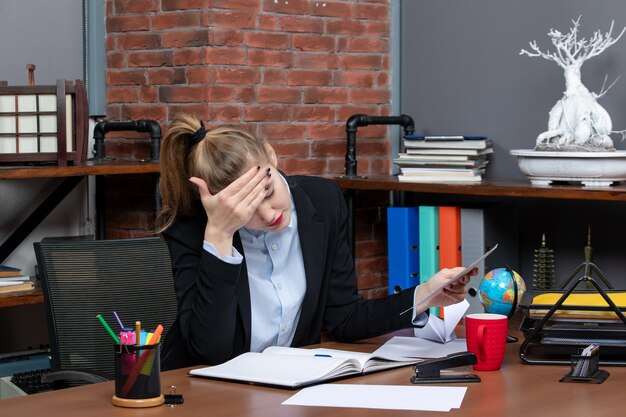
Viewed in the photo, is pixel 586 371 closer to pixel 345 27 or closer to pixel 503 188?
pixel 503 188

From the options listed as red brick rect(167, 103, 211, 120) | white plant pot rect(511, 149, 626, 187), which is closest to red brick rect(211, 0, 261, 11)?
red brick rect(167, 103, 211, 120)

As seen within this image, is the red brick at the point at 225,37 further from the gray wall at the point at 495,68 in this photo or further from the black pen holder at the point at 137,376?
the black pen holder at the point at 137,376

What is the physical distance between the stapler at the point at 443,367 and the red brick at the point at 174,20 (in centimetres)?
193

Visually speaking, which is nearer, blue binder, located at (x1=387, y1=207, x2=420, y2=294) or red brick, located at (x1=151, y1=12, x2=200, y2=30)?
red brick, located at (x1=151, y1=12, x2=200, y2=30)

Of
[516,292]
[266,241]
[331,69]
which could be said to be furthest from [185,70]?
[516,292]

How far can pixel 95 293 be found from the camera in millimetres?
2311

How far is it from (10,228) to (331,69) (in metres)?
1.31

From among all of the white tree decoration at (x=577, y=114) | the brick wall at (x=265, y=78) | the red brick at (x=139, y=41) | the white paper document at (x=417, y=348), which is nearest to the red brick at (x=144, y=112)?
the brick wall at (x=265, y=78)

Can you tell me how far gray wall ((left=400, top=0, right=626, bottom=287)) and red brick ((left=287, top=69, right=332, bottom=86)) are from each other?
1.30 ft

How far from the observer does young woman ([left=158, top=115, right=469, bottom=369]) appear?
202 centimetres

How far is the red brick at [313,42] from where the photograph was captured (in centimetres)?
361

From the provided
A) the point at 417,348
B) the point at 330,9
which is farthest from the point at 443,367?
the point at 330,9

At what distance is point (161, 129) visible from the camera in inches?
139

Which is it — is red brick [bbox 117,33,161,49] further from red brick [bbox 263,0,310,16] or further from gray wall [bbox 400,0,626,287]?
gray wall [bbox 400,0,626,287]
